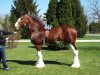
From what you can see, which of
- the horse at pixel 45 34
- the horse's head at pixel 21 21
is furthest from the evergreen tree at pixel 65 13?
the horse's head at pixel 21 21

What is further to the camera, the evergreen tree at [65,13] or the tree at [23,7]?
the tree at [23,7]

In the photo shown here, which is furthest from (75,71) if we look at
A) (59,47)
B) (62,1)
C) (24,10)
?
(24,10)

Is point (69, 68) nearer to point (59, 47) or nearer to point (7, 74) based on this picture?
point (7, 74)

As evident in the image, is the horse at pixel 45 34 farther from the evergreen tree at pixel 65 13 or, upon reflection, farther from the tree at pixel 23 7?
the tree at pixel 23 7

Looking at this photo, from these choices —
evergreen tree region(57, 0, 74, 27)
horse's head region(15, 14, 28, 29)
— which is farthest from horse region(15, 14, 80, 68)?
evergreen tree region(57, 0, 74, 27)

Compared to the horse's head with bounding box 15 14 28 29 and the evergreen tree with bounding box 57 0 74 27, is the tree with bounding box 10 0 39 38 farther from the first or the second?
the horse's head with bounding box 15 14 28 29

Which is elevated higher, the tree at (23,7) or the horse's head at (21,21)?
the tree at (23,7)

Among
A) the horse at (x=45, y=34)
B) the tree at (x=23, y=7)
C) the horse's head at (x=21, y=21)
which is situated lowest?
the horse at (x=45, y=34)

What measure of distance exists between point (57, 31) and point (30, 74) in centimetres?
298

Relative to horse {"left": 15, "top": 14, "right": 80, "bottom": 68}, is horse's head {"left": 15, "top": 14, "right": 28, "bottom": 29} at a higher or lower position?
higher

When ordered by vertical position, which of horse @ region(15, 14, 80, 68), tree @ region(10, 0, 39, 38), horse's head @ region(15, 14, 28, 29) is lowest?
horse @ region(15, 14, 80, 68)

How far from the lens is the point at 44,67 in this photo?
43.9 feet

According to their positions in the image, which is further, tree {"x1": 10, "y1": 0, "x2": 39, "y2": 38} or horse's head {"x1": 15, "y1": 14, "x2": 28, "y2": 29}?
tree {"x1": 10, "y1": 0, "x2": 39, "y2": 38}

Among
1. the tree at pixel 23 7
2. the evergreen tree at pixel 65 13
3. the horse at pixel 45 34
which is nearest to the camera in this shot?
the horse at pixel 45 34
